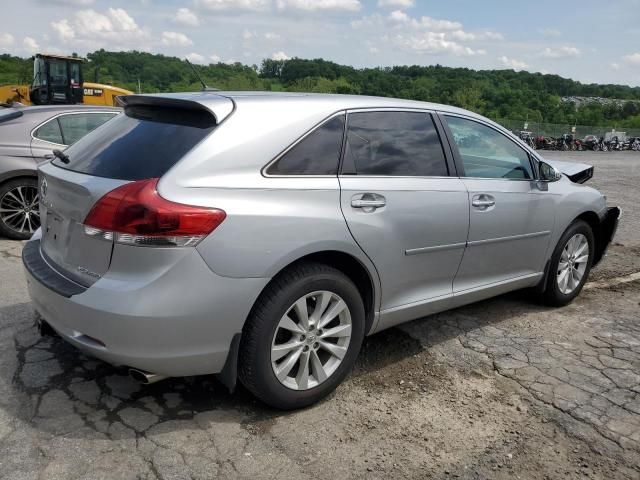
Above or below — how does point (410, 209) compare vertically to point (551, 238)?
above

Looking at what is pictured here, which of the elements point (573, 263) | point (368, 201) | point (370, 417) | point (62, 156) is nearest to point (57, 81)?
point (62, 156)

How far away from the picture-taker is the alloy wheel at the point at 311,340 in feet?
9.50

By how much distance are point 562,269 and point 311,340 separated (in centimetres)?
277

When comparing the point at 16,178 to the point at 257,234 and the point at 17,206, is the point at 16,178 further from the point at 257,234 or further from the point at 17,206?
the point at 257,234

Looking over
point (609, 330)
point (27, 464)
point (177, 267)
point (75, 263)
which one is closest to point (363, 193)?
point (177, 267)

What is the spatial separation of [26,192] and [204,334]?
4.65 metres

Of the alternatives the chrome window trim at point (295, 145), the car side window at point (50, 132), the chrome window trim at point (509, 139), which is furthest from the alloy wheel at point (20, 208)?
the chrome window trim at point (509, 139)

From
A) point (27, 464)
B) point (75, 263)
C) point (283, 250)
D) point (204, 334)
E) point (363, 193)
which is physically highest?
point (363, 193)

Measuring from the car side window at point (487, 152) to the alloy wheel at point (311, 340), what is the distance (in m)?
1.45

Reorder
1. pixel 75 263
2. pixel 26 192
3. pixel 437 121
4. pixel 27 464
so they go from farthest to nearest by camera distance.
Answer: pixel 26 192, pixel 437 121, pixel 75 263, pixel 27 464

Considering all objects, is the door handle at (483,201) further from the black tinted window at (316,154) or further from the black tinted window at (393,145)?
the black tinted window at (316,154)

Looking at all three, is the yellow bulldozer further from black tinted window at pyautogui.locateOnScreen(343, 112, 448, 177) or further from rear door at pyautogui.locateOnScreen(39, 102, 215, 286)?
black tinted window at pyautogui.locateOnScreen(343, 112, 448, 177)

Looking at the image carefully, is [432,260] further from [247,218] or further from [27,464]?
[27,464]

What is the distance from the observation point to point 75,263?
9.19 ft
